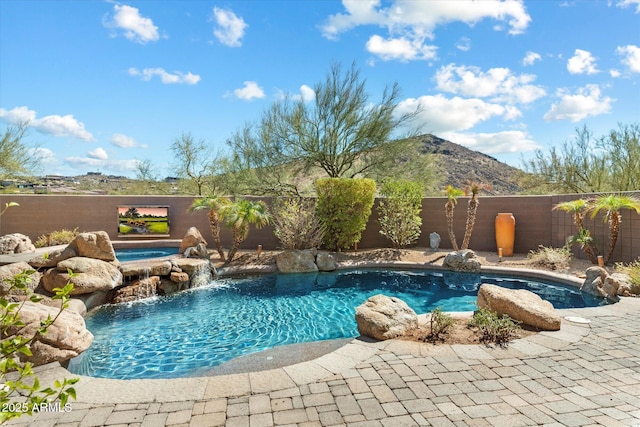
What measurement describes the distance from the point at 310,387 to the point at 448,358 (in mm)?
1545

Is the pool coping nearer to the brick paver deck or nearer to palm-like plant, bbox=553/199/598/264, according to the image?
the brick paver deck

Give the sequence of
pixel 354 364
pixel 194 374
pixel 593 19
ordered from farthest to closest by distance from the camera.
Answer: pixel 593 19 < pixel 194 374 < pixel 354 364

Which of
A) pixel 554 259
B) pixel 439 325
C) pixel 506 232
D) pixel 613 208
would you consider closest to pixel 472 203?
pixel 506 232

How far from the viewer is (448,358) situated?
12.1ft

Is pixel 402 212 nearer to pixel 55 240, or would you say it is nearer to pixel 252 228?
pixel 252 228

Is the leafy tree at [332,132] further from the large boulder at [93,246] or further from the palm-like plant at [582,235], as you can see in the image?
the large boulder at [93,246]

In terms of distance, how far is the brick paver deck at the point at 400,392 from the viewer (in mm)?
2654

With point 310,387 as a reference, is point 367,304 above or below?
above

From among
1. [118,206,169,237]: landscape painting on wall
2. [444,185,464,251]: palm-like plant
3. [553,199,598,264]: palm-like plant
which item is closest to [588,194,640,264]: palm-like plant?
[553,199,598,264]: palm-like plant

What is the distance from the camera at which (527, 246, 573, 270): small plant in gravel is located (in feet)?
29.2

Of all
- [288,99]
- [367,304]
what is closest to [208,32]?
[288,99]

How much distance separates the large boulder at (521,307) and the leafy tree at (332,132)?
9446mm

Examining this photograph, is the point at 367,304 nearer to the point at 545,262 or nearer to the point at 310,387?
the point at 310,387

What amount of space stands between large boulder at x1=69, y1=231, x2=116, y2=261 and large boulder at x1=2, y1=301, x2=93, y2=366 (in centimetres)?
302
